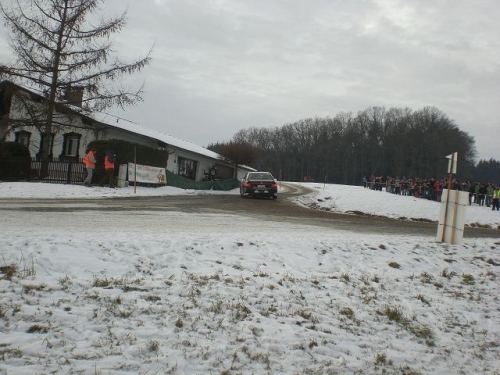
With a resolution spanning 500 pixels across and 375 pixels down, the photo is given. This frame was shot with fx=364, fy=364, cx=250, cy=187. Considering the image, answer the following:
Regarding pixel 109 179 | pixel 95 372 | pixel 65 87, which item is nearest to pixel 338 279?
pixel 95 372

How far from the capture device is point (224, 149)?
44.7 meters

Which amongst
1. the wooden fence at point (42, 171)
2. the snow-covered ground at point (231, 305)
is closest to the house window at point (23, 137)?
the wooden fence at point (42, 171)

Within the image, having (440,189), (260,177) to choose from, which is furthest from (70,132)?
(440,189)

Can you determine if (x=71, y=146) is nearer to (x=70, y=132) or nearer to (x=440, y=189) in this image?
(x=70, y=132)

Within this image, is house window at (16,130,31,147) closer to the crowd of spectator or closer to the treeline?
the crowd of spectator

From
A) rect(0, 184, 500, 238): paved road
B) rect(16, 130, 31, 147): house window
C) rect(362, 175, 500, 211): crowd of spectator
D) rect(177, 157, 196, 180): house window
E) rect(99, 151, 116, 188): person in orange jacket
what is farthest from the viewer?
rect(177, 157, 196, 180): house window

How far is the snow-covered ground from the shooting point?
360cm

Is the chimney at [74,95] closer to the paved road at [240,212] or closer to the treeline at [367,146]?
the paved road at [240,212]

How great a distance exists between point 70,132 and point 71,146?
1.18m

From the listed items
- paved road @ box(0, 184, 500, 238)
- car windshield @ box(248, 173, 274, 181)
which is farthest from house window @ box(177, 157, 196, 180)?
paved road @ box(0, 184, 500, 238)

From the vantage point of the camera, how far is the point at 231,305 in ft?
15.8

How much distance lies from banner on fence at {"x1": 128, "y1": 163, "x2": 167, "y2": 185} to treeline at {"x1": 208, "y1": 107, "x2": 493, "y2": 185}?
135 feet

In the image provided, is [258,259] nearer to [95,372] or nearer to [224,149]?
[95,372]

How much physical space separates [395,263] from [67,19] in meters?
20.9
